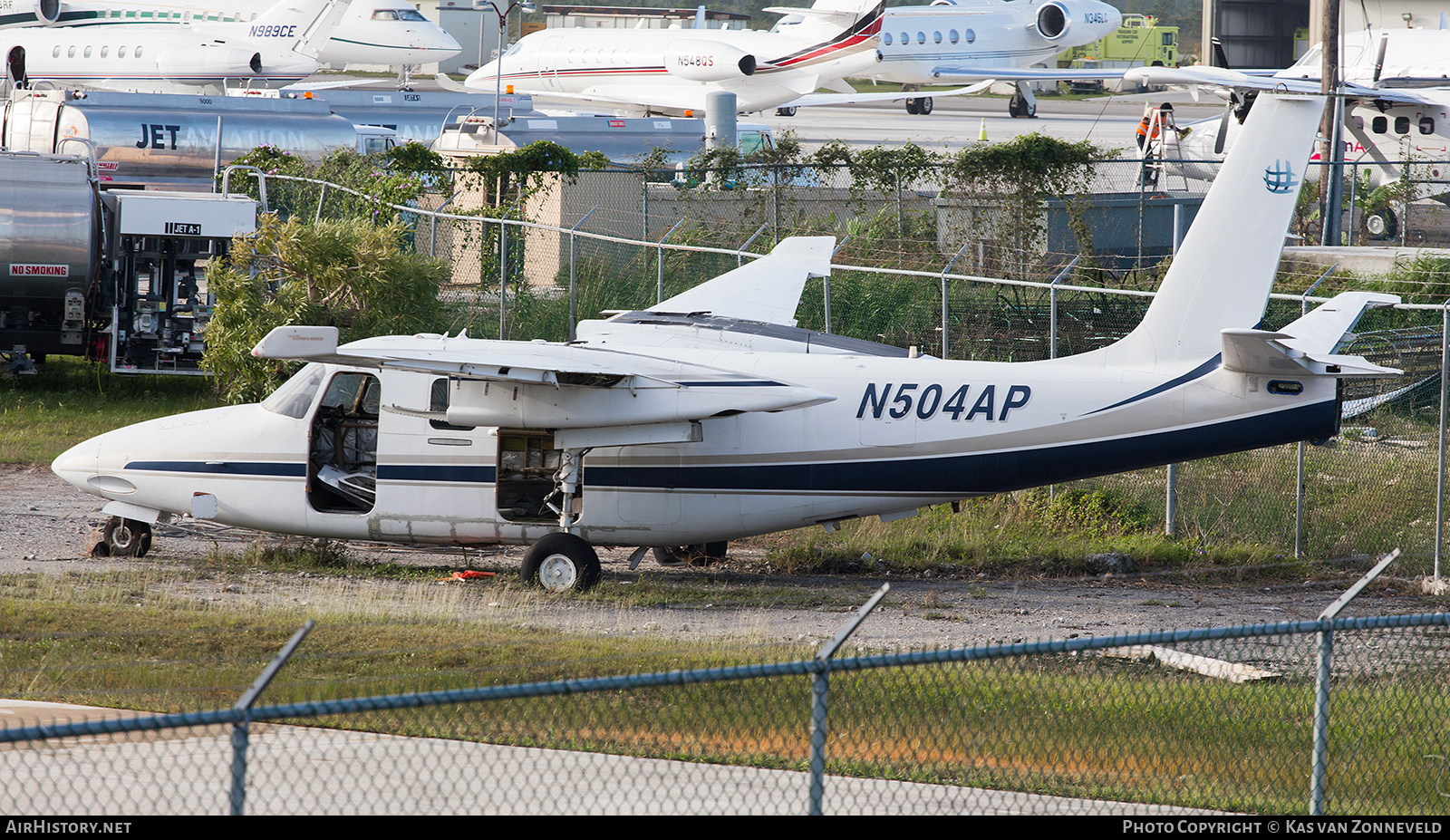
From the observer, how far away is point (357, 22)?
58406 mm

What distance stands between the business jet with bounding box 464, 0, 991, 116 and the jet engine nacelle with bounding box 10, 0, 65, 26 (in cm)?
1566

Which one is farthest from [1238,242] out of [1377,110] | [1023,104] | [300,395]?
[1023,104]

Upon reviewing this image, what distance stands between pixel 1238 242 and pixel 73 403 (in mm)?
16851

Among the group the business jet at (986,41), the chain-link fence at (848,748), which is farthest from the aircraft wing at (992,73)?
the chain-link fence at (848,748)

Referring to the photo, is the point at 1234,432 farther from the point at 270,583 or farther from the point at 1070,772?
the point at 270,583

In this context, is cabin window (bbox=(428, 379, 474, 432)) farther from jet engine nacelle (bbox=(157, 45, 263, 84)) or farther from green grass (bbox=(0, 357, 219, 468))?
jet engine nacelle (bbox=(157, 45, 263, 84))

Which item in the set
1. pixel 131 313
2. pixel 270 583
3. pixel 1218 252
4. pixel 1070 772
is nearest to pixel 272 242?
pixel 131 313

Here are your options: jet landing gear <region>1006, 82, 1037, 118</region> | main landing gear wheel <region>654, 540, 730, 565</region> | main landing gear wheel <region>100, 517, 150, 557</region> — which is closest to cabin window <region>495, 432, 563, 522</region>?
main landing gear wheel <region>654, 540, 730, 565</region>

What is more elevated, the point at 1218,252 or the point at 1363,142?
the point at 1363,142

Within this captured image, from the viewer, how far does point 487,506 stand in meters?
13.5

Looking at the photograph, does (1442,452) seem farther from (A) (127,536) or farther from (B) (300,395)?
(A) (127,536)

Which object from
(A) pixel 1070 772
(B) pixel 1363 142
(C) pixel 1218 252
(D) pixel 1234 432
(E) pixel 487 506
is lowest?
(A) pixel 1070 772
